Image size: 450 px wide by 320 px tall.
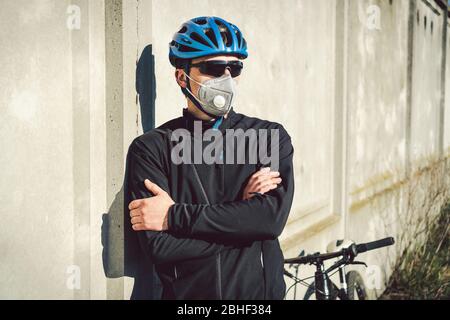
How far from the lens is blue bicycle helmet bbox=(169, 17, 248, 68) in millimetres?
2303

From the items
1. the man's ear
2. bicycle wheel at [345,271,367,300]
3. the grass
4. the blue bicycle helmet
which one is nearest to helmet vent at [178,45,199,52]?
the blue bicycle helmet

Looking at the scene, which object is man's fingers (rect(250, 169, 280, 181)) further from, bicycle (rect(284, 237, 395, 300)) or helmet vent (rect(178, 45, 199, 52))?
bicycle (rect(284, 237, 395, 300))

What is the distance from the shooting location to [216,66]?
7.58 feet

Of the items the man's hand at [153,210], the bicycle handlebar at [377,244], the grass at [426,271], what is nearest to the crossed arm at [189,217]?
the man's hand at [153,210]

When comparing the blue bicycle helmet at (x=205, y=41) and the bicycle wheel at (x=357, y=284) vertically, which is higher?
the blue bicycle helmet at (x=205, y=41)

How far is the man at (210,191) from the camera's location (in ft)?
7.11

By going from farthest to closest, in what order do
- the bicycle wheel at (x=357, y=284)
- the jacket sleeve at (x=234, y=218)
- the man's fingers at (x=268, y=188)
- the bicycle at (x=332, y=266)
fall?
1. the bicycle wheel at (x=357, y=284)
2. the bicycle at (x=332, y=266)
3. the man's fingers at (x=268, y=188)
4. the jacket sleeve at (x=234, y=218)

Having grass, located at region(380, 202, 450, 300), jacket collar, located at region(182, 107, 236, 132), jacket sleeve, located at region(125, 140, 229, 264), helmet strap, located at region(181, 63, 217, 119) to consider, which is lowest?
grass, located at region(380, 202, 450, 300)

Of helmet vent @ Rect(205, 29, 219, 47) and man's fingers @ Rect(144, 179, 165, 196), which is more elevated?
helmet vent @ Rect(205, 29, 219, 47)

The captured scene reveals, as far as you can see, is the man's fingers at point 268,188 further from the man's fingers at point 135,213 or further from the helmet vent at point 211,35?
the helmet vent at point 211,35

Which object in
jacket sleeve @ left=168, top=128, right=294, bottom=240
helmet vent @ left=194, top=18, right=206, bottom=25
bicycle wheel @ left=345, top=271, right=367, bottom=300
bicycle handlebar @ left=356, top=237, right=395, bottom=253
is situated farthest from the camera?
bicycle wheel @ left=345, top=271, right=367, bottom=300

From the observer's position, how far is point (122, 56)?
2.52 meters

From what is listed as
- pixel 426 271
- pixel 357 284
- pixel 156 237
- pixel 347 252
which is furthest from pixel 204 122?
pixel 426 271

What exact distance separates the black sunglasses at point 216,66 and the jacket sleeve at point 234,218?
599 mm
